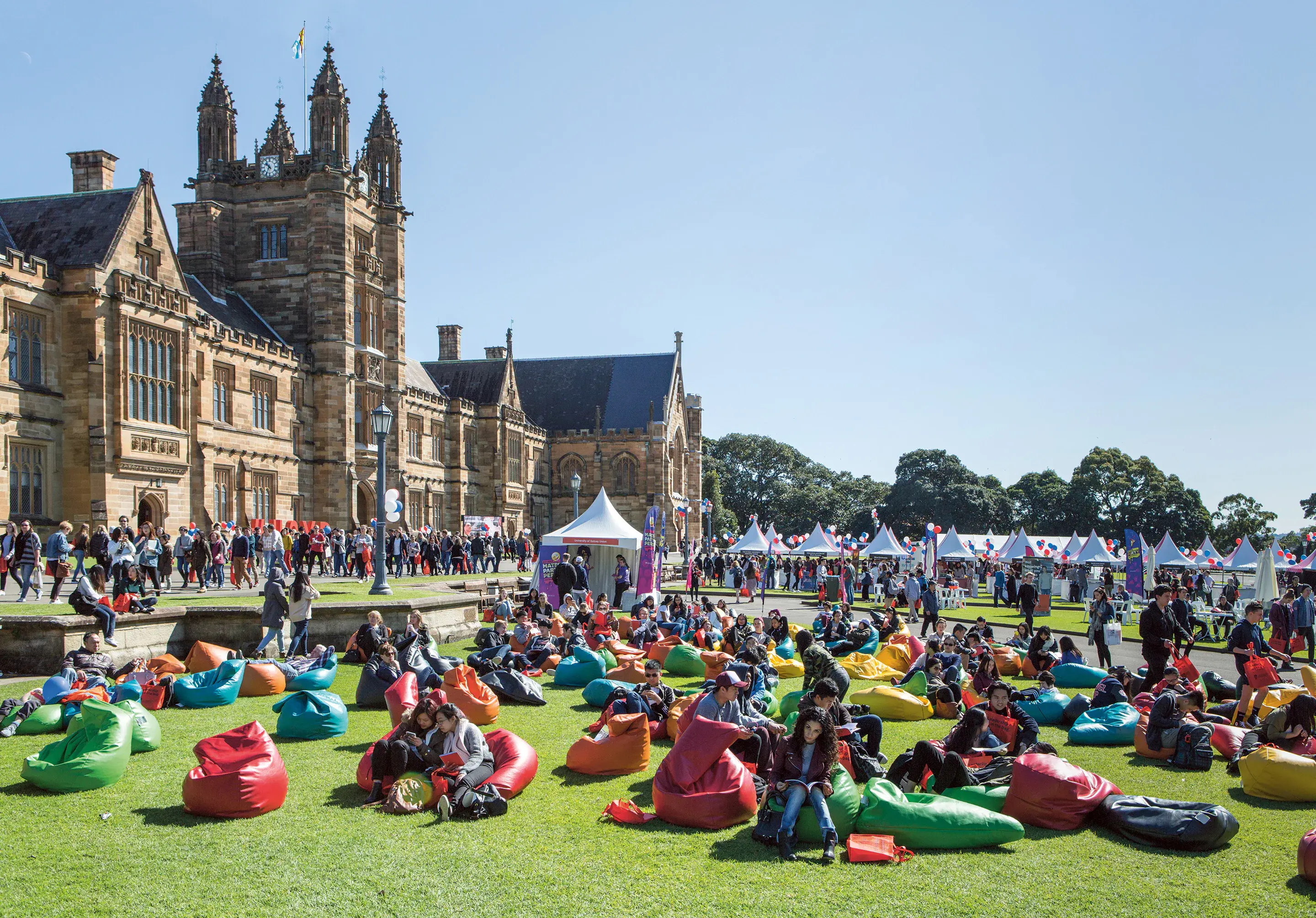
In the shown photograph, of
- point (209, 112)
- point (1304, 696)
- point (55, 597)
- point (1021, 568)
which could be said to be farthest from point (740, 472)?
point (1304, 696)

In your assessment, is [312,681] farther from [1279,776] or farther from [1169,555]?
[1169,555]

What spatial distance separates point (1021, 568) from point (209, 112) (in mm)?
42617

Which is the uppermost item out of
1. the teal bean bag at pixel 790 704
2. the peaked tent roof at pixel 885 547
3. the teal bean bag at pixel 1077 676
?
the peaked tent roof at pixel 885 547

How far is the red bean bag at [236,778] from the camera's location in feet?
28.8

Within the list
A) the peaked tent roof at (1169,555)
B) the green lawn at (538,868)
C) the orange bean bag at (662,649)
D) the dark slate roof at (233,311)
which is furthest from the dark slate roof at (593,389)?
the green lawn at (538,868)

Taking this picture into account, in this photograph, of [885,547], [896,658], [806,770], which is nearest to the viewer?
[806,770]

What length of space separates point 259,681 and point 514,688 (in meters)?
3.73

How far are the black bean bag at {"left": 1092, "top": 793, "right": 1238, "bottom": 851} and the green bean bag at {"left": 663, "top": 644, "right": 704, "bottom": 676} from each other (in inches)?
389

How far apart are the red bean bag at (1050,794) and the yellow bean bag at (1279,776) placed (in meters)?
2.01

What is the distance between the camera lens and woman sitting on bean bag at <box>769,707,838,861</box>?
8.30 m

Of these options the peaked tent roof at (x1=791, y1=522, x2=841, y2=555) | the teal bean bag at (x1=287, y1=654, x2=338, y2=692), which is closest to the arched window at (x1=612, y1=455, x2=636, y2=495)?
the peaked tent roof at (x1=791, y1=522, x2=841, y2=555)

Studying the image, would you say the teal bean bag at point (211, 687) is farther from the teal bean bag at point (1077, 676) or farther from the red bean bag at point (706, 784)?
the teal bean bag at point (1077, 676)

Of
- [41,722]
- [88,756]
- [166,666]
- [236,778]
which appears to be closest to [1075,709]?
[236,778]

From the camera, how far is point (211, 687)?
1436 cm
